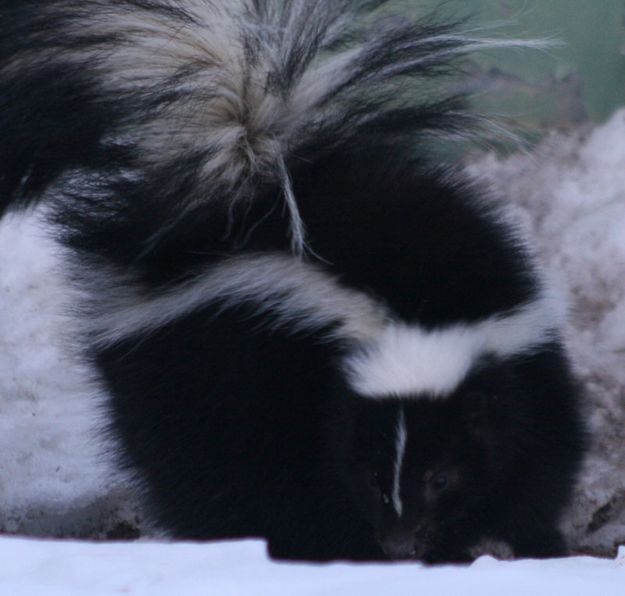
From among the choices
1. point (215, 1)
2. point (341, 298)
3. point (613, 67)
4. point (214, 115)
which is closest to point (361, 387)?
point (341, 298)

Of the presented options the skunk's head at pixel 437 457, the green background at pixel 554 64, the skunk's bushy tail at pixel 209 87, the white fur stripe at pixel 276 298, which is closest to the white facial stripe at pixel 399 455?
the skunk's head at pixel 437 457

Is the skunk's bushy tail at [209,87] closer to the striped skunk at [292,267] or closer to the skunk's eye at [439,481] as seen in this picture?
the striped skunk at [292,267]

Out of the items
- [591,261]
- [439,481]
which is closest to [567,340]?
[591,261]

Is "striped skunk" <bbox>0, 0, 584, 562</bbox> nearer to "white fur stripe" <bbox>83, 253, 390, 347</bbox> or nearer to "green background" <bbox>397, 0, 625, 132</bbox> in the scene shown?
"white fur stripe" <bbox>83, 253, 390, 347</bbox>

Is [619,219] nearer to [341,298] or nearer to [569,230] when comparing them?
[569,230]

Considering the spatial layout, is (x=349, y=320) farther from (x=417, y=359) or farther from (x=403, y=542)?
(x=403, y=542)

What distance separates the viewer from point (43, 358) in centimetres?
455

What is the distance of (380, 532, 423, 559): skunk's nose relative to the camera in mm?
3109

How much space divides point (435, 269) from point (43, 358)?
1.83 m

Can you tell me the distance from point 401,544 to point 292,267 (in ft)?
2.26

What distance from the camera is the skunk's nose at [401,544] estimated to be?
311 cm

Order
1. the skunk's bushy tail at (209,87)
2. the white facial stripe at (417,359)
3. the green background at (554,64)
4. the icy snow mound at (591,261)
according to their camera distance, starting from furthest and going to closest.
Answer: the green background at (554,64), the icy snow mound at (591,261), the skunk's bushy tail at (209,87), the white facial stripe at (417,359)

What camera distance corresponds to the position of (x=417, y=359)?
3078mm

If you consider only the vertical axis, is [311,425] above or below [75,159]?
below
